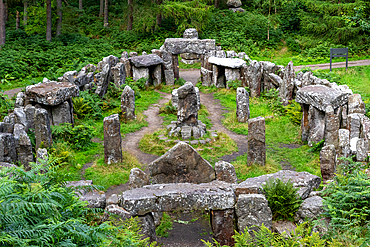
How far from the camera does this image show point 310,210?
8016 mm

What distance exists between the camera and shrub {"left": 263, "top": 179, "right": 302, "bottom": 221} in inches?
326

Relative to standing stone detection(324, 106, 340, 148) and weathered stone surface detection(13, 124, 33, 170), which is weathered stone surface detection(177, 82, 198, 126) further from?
weathered stone surface detection(13, 124, 33, 170)

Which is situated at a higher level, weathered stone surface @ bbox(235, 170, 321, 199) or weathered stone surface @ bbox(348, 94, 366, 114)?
weathered stone surface @ bbox(348, 94, 366, 114)

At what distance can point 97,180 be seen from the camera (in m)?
11.5

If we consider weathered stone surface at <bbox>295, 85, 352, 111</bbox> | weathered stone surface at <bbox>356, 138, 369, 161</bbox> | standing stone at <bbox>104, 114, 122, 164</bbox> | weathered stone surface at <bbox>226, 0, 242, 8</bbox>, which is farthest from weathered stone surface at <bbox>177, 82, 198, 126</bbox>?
weathered stone surface at <bbox>226, 0, 242, 8</bbox>

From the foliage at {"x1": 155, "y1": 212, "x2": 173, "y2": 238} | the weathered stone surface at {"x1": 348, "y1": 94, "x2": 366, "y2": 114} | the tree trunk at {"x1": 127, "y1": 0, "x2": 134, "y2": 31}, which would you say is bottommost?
the foliage at {"x1": 155, "y1": 212, "x2": 173, "y2": 238}

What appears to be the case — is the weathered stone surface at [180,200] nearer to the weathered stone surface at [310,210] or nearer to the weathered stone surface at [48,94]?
the weathered stone surface at [310,210]

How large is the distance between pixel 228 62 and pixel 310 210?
14218 millimetres

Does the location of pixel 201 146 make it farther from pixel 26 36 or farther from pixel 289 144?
pixel 26 36

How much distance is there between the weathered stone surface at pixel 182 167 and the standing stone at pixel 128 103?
24.8ft

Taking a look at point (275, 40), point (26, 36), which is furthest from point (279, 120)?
point (26, 36)

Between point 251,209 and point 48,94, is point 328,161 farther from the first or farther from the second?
point 48,94

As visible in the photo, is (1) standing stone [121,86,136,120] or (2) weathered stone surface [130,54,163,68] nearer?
(1) standing stone [121,86,136,120]

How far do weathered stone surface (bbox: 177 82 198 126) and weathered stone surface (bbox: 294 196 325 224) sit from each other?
725 centimetres
